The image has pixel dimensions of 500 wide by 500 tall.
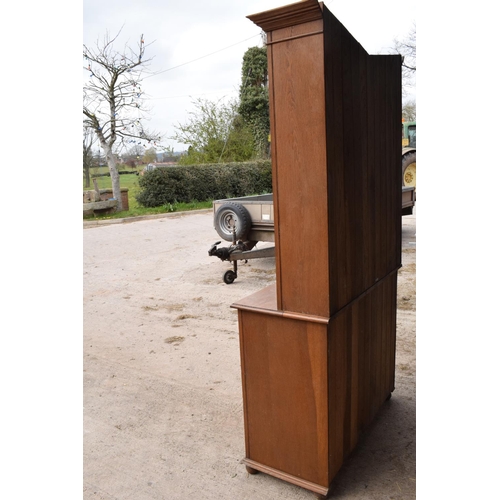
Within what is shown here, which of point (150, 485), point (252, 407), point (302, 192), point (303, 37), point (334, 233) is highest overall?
point (303, 37)

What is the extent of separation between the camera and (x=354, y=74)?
2.08 metres

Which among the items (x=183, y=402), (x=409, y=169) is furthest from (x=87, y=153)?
(x=183, y=402)

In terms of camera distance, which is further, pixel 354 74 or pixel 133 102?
pixel 133 102

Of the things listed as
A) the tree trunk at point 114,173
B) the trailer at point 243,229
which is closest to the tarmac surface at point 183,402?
the trailer at point 243,229

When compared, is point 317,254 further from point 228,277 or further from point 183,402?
point 228,277

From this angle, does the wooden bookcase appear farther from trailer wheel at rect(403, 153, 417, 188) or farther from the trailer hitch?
trailer wheel at rect(403, 153, 417, 188)

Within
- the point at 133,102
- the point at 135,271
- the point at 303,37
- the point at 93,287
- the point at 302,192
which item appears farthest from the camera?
the point at 133,102

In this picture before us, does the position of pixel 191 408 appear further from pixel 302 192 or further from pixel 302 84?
pixel 302 84

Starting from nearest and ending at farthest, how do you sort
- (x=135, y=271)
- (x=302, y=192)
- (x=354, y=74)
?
(x=302, y=192) → (x=354, y=74) → (x=135, y=271)

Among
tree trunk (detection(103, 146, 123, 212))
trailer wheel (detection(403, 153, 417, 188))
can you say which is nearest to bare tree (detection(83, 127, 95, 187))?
tree trunk (detection(103, 146, 123, 212))

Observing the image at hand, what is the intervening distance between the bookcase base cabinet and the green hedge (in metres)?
12.2

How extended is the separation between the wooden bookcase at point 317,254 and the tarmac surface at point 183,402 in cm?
19
